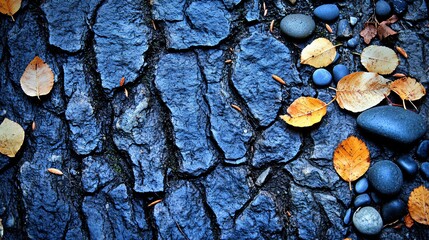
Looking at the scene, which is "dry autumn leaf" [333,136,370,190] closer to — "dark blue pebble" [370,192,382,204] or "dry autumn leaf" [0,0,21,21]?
"dark blue pebble" [370,192,382,204]

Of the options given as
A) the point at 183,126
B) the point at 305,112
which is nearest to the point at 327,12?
the point at 305,112

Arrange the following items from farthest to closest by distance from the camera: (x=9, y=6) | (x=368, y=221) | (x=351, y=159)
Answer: (x=9, y=6) → (x=351, y=159) → (x=368, y=221)

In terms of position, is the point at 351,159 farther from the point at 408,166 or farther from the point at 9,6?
the point at 9,6

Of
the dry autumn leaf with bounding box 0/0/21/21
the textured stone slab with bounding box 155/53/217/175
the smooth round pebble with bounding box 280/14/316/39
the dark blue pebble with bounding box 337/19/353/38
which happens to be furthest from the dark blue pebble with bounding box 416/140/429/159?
the dry autumn leaf with bounding box 0/0/21/21

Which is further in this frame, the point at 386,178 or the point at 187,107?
the point at 187,107

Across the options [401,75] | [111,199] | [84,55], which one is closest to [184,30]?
[84,55]

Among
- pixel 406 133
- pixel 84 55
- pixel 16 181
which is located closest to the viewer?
pixel 406 133

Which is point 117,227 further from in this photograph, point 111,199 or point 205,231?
point 205,231
